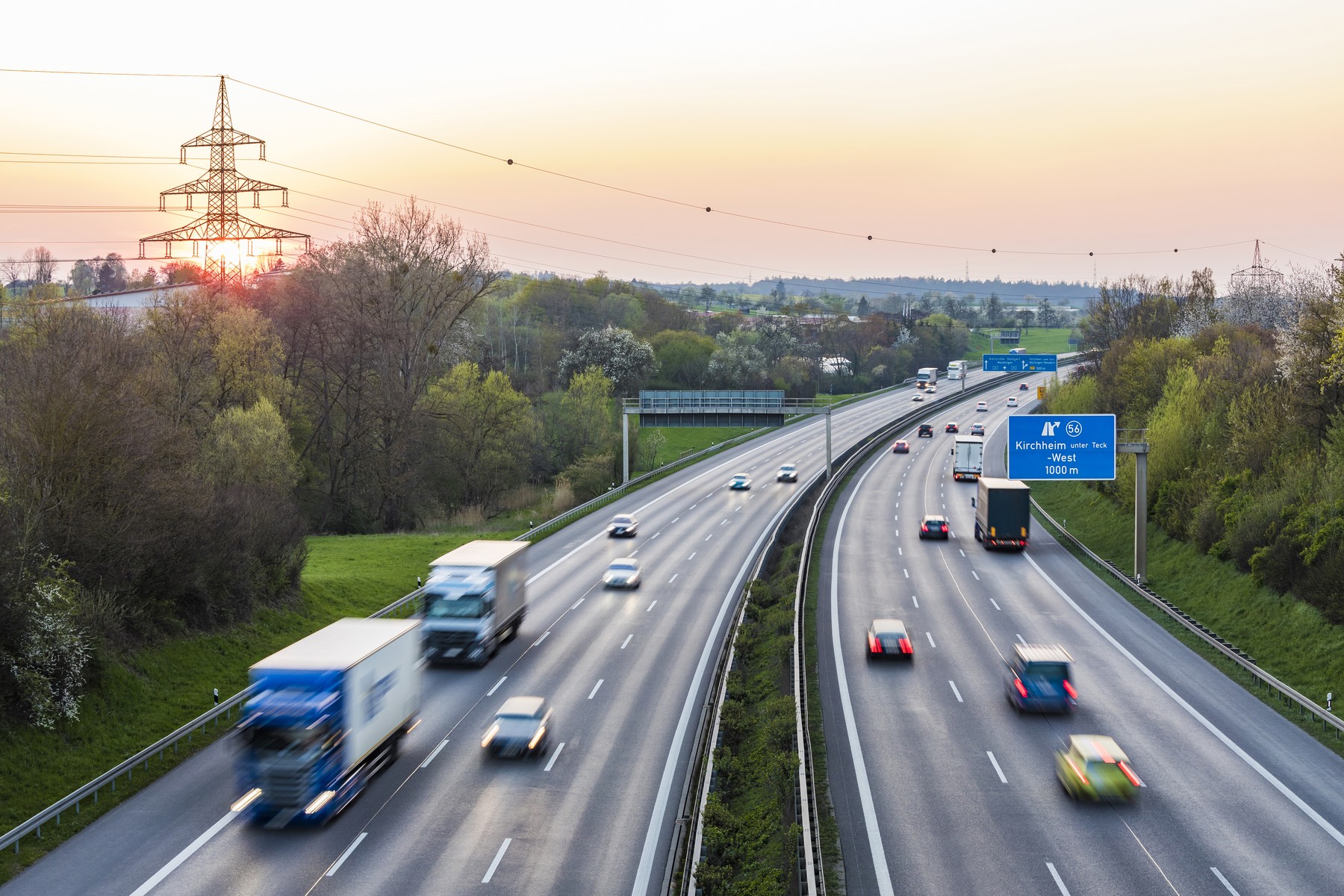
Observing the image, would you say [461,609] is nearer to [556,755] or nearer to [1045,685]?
[556,755]

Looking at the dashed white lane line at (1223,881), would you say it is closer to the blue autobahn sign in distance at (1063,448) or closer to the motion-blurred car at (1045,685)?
the motion-blurred car at (1045,685)

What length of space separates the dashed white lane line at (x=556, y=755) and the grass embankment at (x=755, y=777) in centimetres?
418

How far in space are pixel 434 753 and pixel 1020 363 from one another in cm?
8642

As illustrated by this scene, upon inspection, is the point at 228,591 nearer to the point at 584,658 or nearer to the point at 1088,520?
the point at 584,658

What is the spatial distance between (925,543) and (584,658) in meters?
28.7

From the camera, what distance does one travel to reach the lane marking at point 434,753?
24.7 m

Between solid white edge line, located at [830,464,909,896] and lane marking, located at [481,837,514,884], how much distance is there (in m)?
7.49

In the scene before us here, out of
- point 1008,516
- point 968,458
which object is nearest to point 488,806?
point 1008,516

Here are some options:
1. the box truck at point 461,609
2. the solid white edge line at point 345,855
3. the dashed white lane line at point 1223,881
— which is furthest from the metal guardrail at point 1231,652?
the solid white edge line at point 345,855

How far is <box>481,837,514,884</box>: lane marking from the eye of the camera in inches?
747

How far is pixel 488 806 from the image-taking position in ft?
73.2

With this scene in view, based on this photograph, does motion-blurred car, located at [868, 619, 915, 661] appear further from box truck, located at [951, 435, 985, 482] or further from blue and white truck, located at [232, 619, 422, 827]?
box truck, located at [951, 435, 985, 482]

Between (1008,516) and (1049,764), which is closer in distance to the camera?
(1049,764)

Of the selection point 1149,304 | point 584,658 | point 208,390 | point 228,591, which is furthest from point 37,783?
point 1149,304
